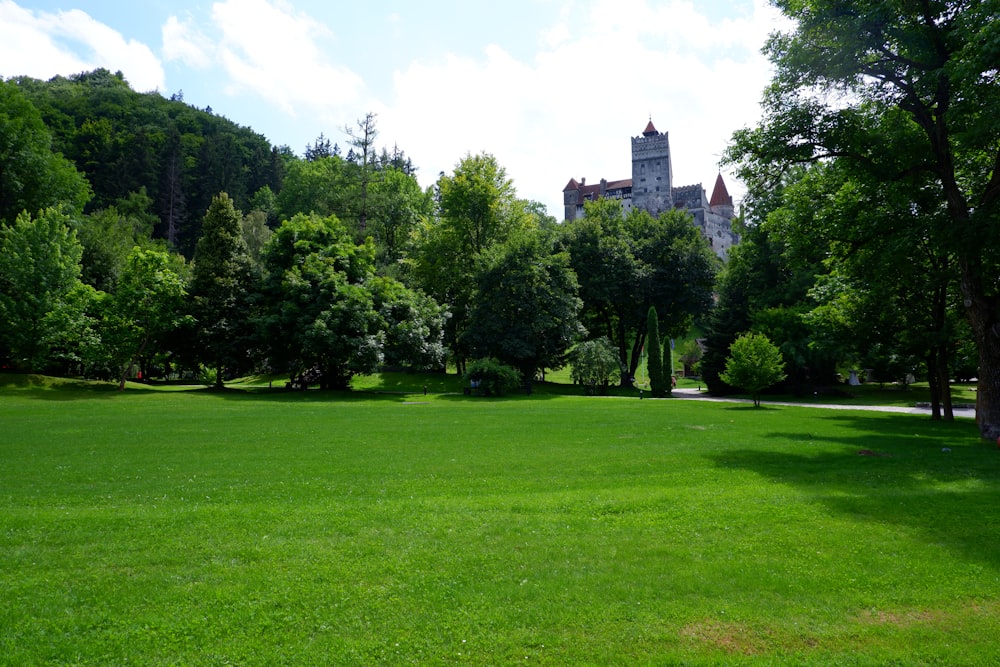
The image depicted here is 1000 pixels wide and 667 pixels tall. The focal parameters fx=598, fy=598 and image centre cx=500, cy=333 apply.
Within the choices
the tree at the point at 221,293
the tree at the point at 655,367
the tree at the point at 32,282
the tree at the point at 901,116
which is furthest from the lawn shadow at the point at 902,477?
the tree at the point at 32,282

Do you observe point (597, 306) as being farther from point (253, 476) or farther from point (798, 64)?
point (253, 476)

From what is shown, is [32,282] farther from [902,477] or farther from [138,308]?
[902,477]

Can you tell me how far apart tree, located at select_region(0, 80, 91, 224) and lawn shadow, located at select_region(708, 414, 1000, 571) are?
5445cm

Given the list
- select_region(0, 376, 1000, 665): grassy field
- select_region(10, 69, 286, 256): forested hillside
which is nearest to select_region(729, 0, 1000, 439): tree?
select_region(0, 376, 1000, 665): grassy field

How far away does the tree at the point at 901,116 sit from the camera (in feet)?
55.9

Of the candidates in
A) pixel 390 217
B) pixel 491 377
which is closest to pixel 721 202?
pixel 390 217

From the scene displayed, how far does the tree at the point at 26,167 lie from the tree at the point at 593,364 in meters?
42.5

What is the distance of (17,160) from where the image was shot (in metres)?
48.6

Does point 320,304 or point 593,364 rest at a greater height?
point 320,304

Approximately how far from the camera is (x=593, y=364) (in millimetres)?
46969

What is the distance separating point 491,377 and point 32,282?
30.3 m

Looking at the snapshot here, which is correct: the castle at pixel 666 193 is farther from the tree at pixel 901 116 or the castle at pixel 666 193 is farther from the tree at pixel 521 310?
the tree at pixel 901 116

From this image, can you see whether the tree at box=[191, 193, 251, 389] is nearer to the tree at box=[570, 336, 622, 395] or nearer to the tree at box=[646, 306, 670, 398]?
the tree at box=[570, 336, 622, 395]

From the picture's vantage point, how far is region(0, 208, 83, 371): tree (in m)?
37.0
